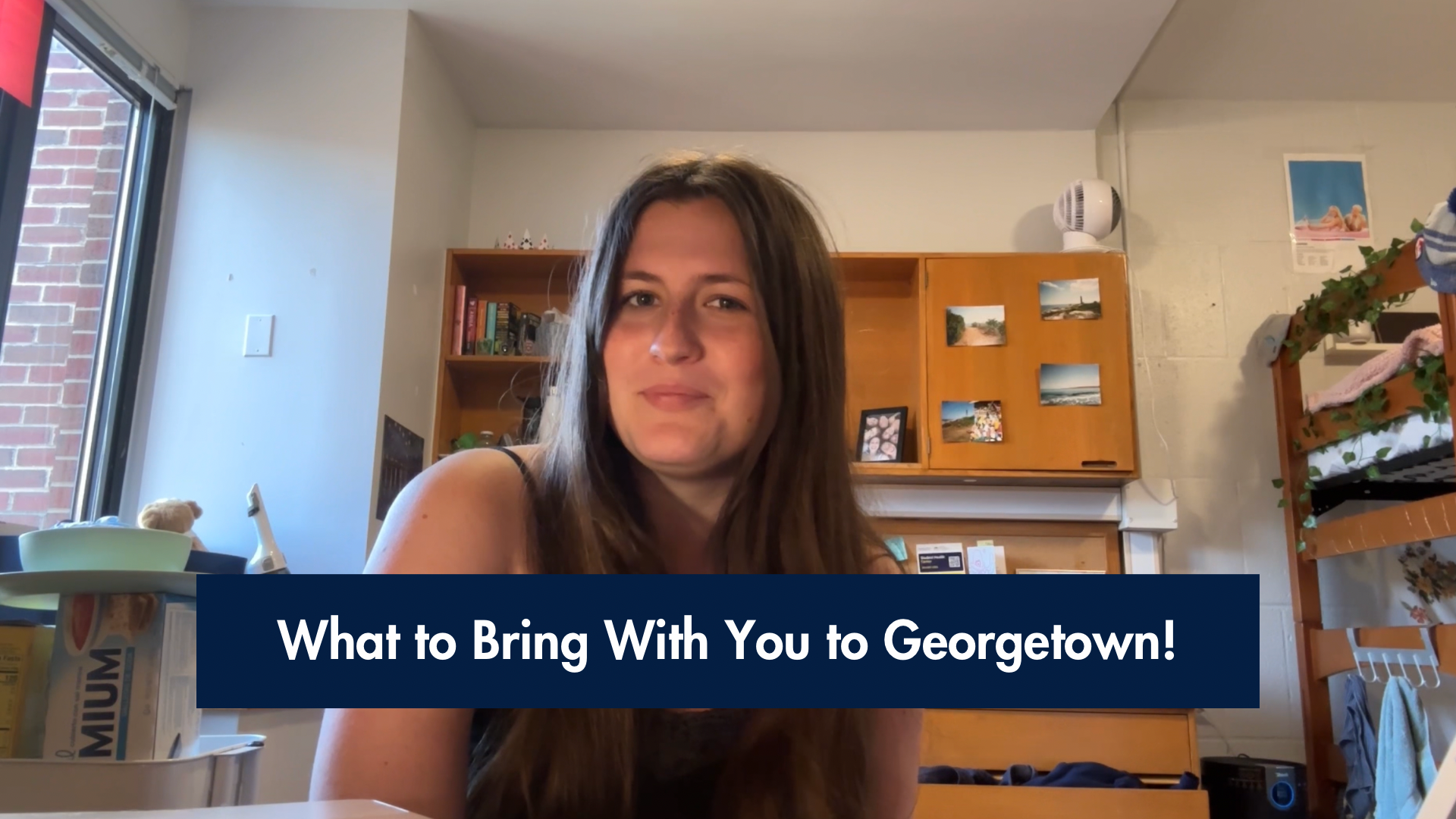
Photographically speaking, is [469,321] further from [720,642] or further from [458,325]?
[720,642]

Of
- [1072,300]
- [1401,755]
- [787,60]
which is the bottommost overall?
[1401,755]

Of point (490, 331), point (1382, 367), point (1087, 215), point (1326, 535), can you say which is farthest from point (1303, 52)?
point (490, 331)

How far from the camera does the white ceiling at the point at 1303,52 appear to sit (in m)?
2.65

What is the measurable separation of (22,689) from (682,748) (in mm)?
791

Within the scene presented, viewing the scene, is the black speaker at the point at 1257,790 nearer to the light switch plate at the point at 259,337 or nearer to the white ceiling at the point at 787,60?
the white ceiling at the point at 787,60

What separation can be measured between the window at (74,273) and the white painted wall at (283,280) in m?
A: 0.07

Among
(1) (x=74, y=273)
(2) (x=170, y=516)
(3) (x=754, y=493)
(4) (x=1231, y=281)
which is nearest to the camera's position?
(3) (x=754, y=493)

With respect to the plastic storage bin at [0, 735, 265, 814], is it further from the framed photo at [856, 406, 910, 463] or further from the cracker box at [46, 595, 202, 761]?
the framed photo at [856, 406, 910, 463]

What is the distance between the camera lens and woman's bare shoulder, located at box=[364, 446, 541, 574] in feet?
2.75

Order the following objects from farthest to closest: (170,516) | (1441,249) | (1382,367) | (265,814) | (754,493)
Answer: (1382,367) < (170,516) < (1441,249) < (754,493) < (265,814)

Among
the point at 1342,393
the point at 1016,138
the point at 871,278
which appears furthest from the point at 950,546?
the point at 1016,138

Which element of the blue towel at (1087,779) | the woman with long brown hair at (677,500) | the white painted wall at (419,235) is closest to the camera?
the woman with long brown hair at (677,500)

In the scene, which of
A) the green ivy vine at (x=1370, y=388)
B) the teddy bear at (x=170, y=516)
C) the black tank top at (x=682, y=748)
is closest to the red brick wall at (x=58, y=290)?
the teddy bear at (x=170, y=516)

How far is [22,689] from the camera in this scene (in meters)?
1.13
